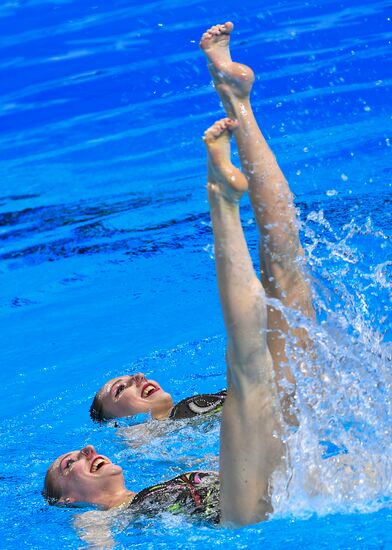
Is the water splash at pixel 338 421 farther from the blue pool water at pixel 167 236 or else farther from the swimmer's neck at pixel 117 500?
the swimmer's neck at pixel 117 500

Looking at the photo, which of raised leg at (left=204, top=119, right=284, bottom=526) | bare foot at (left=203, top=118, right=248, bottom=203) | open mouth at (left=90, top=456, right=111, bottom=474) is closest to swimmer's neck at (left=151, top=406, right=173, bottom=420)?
open mouth at (left=90, top=456, right=111, bottom=474)

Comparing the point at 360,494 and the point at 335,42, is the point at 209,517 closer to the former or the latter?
the point at 360,494

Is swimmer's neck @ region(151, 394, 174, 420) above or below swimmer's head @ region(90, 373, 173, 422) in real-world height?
below

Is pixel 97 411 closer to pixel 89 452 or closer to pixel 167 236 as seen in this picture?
pixel 89 452

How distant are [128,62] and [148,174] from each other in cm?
215

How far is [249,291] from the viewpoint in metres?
2.73

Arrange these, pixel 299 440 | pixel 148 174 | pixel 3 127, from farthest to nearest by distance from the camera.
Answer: pixel 3 127 < pixel 148 174 < pixel 299 440

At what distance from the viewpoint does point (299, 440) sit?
10.00 feet

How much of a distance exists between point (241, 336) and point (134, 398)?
5.69 ft

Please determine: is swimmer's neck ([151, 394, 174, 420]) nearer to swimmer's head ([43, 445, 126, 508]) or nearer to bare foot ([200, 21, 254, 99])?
swimmer's head ([43, 445, 126, 508])

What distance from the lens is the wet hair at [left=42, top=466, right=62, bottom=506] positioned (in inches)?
146

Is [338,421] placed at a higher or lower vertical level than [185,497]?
higher

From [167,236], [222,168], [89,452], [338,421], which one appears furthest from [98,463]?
[167,236]

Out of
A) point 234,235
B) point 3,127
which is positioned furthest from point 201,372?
point 3,127
